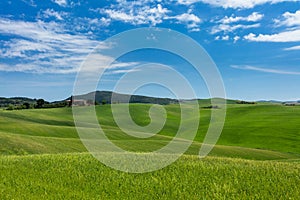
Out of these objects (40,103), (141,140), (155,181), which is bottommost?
(141,140)

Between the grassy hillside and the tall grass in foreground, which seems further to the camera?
the grassy hillside

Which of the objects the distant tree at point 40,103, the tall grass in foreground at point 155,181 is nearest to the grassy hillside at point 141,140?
the tall grass in foreground at point 155,181

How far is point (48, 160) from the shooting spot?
1641 cm

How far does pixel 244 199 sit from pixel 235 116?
4840 inches

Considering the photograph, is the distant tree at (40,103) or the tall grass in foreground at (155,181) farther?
the distant tree at (40,103)

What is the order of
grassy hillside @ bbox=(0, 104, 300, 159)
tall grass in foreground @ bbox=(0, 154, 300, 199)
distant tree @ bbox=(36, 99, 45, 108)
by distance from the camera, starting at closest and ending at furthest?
tall grass in foreground @ bbox=(0, 154, 300, 199) < grassy hillside @ bbox=(0, 104, 300, 159) < distant tree @ bbox=(36, 99, 45, 108)

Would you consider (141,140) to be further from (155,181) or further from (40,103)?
(40,103)

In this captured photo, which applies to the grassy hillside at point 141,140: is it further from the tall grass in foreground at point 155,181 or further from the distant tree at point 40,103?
the distant tree at point 40,103

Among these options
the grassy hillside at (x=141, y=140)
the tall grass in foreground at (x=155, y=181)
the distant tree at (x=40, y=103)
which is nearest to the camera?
the tall grass in foreground at (x=155, y=181)

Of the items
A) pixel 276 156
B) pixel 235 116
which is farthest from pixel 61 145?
pixel 235 116

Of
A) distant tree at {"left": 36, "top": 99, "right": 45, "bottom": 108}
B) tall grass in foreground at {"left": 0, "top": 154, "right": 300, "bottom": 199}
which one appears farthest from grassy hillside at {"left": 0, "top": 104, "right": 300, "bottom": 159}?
distant tree at {"left": 36, "top": 99, "right": 45, "bottom": 108}

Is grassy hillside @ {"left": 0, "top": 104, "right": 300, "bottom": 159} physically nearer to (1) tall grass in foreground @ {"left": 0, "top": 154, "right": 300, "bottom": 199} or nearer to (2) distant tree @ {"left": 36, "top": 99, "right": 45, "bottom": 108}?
(1) tall grass in foreground @ {"left": 0, "top": 154, "right": 300, "bottom": 199}

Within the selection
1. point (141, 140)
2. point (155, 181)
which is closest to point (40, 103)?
point (141, 140)

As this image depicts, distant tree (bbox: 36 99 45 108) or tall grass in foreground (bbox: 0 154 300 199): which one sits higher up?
distant tree (bbox: 36 99 45 108)
